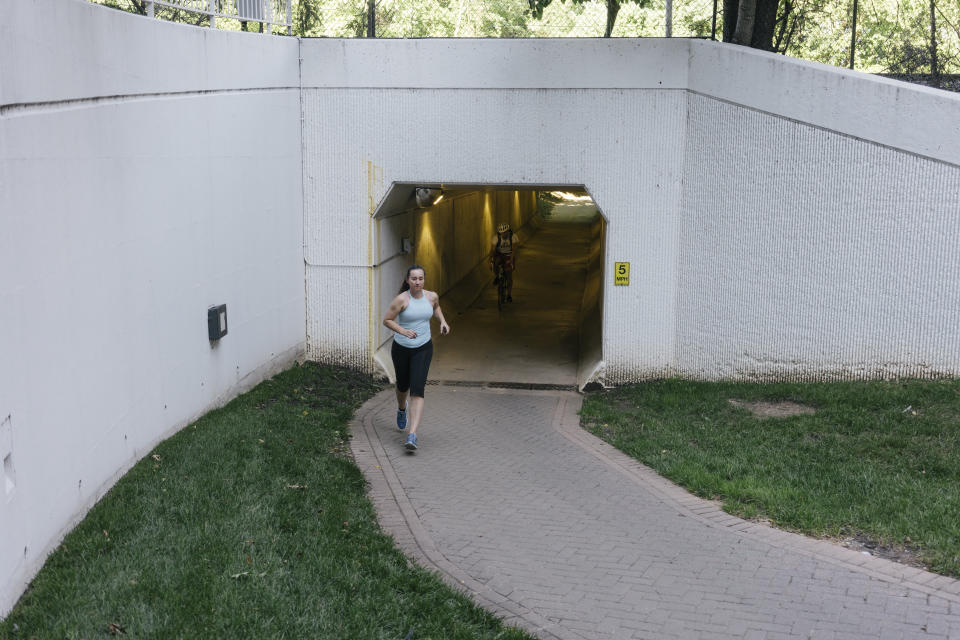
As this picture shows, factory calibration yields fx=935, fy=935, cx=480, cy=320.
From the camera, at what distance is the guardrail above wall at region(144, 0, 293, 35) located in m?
9.69

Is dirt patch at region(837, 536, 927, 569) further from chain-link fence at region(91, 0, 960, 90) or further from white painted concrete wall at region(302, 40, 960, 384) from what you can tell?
chain-link fence at region(91, 0, 960, 90)

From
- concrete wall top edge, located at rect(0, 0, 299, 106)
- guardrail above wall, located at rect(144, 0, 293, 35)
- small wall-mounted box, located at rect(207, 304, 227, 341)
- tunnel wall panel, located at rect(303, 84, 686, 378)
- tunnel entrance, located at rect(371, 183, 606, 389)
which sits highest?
guardrail above wall, located at rect(144, 0, 293, 35)

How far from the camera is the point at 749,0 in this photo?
13.1 meters

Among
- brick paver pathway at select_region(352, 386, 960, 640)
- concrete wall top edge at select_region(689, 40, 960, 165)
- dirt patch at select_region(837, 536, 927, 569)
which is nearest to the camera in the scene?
brick paver pathway at select_region(352, 386, 960, 640)

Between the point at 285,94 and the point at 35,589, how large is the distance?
25.6 feet

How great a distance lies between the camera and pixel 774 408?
10414mm

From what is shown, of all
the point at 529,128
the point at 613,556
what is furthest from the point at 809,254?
the point at 613,556

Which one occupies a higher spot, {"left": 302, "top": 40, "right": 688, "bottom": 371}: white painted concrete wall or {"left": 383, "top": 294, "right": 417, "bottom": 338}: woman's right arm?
{"left": 302, "top": 40, "right": 688, "bottom": 371}: white painted concrete wall

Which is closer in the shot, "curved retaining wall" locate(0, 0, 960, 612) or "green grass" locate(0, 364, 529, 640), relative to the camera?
"green grass" locate(0, 364, 529, 640)

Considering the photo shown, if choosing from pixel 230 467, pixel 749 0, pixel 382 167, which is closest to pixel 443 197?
pixel 382 167

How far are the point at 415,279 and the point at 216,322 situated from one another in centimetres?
209

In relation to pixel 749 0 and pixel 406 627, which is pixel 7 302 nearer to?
pixel 406 627

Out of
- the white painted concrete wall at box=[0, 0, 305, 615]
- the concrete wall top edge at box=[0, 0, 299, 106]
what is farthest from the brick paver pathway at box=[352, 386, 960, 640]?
the concrete wall top edge at box=[0, 0, 299, 106]

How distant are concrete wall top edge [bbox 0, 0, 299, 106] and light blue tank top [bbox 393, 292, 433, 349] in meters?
2.98
